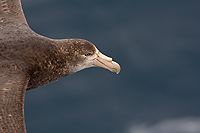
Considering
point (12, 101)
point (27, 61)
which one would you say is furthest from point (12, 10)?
point (12, 101)

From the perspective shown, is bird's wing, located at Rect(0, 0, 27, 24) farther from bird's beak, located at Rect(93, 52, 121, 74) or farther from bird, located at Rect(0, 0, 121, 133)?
bird's beak, located at Rect(93, 52, 121, 74)

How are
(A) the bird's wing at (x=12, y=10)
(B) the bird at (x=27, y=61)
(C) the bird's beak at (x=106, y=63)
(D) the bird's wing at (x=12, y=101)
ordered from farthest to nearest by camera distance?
(A) the bird's wing at (x=12, y=10) → (C) the bird's beak at (x=106, y=63) → (B) the bird at (x=27, y=61) → (D) the bird's wing at (x=12, y=101)

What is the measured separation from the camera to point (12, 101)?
38.6ft

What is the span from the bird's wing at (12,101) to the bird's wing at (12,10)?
268cm

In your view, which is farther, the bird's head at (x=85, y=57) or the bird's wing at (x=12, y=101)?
the bird's head at (x=85, y=57)

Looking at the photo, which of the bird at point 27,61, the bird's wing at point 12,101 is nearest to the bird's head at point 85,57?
the bird at point 27,61

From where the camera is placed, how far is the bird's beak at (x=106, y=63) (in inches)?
563

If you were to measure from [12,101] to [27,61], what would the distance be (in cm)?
134

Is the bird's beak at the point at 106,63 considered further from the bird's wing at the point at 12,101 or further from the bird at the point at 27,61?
the bird's wing at the point at 12,101

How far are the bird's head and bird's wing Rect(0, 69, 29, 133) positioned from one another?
5.28 feet

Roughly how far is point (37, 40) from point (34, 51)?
408 millimetres

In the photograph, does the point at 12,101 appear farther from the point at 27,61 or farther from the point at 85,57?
the point at 85,57

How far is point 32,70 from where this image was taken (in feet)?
42.1

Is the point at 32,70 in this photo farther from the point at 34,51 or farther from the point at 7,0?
the point at 7,0
